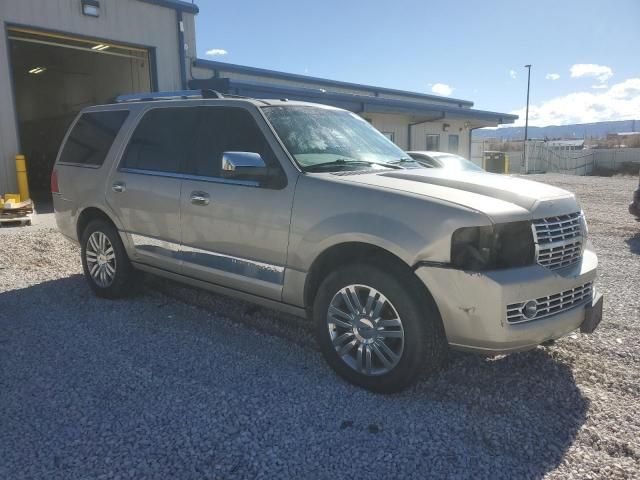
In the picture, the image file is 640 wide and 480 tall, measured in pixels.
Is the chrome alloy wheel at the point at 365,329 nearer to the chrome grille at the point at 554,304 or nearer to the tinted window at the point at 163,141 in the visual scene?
the chrome grille at the point at 554,304

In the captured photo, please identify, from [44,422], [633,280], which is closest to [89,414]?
[44,422]

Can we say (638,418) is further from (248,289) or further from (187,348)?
(187,348)

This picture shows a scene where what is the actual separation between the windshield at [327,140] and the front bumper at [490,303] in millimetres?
1321

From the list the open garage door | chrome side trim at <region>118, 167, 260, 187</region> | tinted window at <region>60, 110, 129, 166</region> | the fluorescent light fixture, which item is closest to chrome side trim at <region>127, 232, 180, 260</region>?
chrome side trim at <region>118, 167, 260, 187</region>

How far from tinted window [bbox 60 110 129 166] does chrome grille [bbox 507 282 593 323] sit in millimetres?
4216

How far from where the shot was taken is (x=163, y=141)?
4895 millimetres

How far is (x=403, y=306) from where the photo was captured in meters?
3.24

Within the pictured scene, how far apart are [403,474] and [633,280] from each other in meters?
5.02

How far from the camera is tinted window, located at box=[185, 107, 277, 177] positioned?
417 centimetres

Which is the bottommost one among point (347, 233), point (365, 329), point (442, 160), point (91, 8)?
point (365, 329)

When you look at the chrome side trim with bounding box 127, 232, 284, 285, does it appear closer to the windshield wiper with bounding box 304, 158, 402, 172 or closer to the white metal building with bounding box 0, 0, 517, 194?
the windshield wiper with bounding box 304, 158, 402, 172

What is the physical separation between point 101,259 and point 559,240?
4392mm

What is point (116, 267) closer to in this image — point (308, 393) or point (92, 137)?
point (92, 137)

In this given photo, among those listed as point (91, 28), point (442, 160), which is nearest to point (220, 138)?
point (442, 160)
